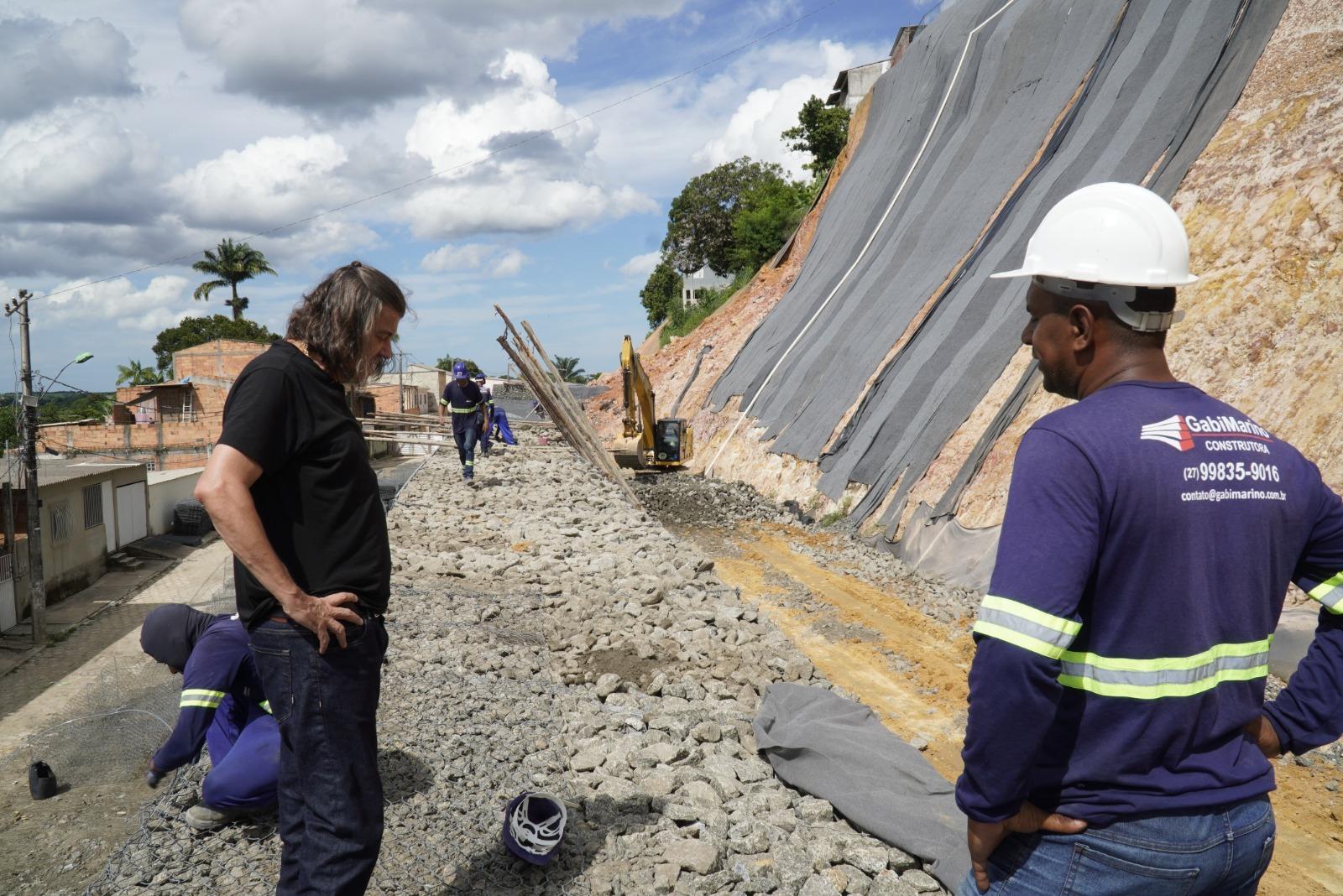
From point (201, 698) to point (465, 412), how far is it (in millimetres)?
10361

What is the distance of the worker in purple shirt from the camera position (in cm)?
151

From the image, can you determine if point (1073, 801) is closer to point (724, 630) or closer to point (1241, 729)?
point (1241, 729)

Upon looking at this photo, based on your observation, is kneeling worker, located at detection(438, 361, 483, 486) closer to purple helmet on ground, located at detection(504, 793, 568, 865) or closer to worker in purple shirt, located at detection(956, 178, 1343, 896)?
purple helmet on ground, located at detection(504, 793, 568, 865)

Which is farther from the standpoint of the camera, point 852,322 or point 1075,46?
point 852,322

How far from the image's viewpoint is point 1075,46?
15.7 metres

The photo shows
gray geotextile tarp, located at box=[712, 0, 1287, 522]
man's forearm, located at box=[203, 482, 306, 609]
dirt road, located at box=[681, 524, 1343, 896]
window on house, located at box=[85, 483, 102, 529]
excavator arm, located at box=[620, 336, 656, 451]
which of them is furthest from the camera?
window on house, located at box=[85, 483, 102, 529]

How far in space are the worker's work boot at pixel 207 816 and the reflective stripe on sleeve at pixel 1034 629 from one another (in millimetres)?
3304

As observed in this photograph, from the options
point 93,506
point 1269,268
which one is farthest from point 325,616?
point 93,506

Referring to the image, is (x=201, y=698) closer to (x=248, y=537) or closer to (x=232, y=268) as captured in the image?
(x=248, y=537)

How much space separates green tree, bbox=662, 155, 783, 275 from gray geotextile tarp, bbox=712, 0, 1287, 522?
26.3 metres

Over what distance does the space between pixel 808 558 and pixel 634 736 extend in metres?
6.98

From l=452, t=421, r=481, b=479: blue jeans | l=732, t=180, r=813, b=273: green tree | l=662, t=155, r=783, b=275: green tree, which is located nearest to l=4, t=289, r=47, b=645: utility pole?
l=452, t=421, r=481, b=479: blue jeans

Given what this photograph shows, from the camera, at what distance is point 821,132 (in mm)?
34812

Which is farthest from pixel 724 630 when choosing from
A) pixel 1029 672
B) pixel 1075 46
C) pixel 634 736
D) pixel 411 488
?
pixel 1075 46
